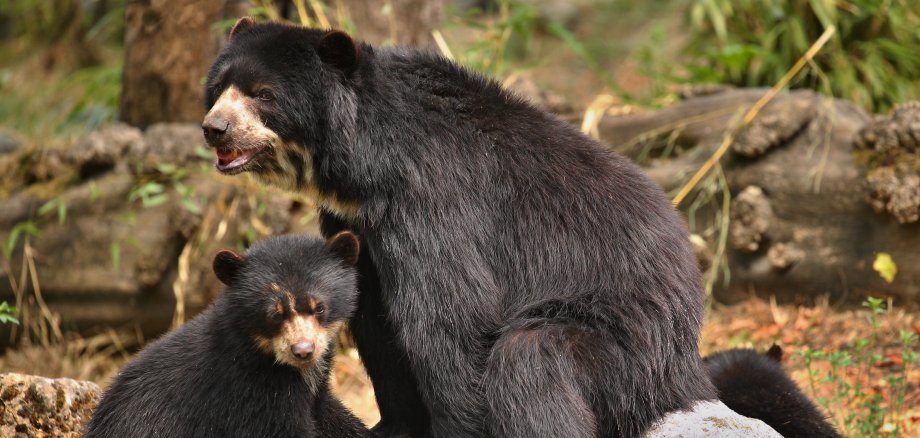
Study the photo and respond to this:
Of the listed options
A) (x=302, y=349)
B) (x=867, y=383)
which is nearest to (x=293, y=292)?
(x=302, y=349)

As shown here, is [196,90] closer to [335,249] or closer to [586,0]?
[335,249]

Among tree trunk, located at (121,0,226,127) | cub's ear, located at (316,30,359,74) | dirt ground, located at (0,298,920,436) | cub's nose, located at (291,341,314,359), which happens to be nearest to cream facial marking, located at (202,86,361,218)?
cub's ear, located at (316,30,359,74)

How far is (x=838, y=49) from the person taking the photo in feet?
32.1

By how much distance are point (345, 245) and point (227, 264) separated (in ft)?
1.78

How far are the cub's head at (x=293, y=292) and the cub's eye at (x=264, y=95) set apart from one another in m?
0.66

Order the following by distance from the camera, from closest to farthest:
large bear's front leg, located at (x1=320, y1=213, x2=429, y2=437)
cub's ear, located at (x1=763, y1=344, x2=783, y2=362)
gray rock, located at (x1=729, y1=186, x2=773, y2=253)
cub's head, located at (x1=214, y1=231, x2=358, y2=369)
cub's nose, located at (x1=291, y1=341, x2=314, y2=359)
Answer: cub's nose, located at (x1=291, y1=341, x2=314, y2=359), cub's head, located at (x1=214, y1=231, x2=358, y2=369), large bear's front leg, located at (x1=320, y1=213, x2=429, y2=437), cub's ear, located at (x1=763, y1=344, x2=783, y2=362), gray rock, located at (x1=729, y1=186, x2=773, y2=253)

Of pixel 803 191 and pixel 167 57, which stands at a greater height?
pixel 803 191

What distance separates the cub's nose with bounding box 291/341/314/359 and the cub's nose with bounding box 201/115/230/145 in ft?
3.56

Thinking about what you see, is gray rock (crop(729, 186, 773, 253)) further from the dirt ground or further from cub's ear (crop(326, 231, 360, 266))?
cub's ear (crop(326, 231, 360, 266))

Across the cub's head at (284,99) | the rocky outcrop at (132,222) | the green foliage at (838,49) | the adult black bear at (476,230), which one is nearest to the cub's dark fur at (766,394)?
the adult black bear at (476,230)

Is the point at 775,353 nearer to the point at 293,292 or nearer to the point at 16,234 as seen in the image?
the point at 293,292

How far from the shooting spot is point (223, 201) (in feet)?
29.0

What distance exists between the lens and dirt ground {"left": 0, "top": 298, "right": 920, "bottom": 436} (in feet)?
21.7

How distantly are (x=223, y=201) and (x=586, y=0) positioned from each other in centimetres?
1262
